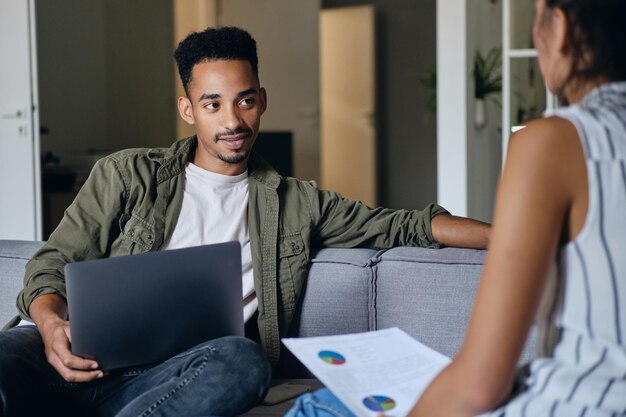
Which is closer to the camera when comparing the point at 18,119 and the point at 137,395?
the point at 137,395

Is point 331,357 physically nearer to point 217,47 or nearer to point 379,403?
point 379,403

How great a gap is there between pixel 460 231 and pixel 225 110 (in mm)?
581

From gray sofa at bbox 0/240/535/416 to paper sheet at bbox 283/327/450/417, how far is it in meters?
0.58

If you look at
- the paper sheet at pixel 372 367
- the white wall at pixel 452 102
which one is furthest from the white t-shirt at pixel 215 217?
the white wall at pixel 452 102

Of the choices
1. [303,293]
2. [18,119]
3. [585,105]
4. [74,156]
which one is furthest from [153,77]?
[585,105]

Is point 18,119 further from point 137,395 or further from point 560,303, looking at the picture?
point 560,303

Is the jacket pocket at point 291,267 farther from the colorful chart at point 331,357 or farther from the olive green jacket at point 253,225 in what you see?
the colorful chart at point 331,357

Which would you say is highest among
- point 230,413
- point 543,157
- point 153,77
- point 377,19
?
point 377,19

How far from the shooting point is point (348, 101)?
750 cm

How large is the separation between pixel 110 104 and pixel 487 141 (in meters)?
2.81

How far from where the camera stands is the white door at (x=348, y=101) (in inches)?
293

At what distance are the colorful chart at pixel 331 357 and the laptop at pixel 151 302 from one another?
0.52 metres

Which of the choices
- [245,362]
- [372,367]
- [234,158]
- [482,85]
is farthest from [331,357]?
[482,85]

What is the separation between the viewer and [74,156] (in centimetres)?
497
